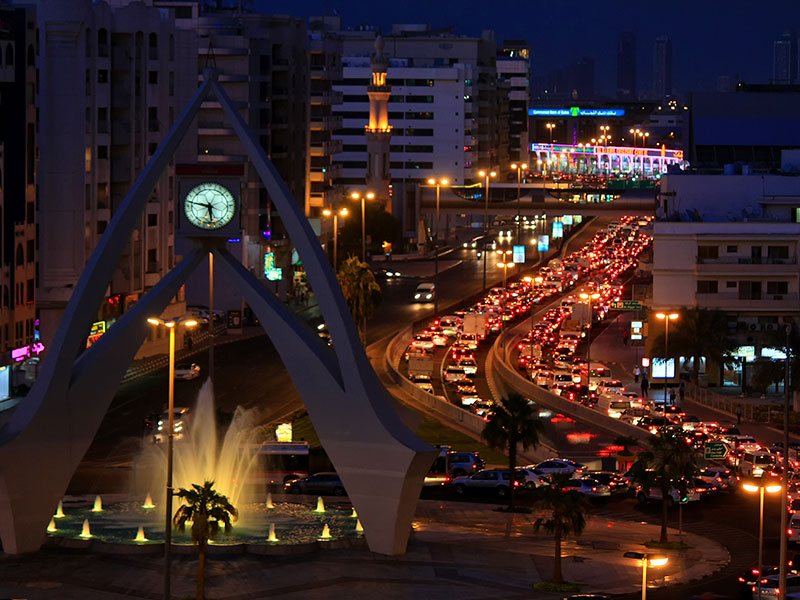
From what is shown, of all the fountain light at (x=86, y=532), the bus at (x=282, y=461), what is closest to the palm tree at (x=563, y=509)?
the fountain light at (x=86, y=532)

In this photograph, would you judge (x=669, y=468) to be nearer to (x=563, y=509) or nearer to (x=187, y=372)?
(x=563, y=509)

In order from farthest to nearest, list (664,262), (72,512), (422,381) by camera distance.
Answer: (664,262) → (422,381) → (72,512)

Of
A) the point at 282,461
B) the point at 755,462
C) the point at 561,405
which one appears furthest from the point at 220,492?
the point at 561,405

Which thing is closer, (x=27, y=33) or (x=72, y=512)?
(x=72, y=512)

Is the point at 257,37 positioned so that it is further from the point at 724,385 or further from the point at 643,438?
the point at 643,438

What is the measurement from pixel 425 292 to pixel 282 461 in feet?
203

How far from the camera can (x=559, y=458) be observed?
7119 centimetres

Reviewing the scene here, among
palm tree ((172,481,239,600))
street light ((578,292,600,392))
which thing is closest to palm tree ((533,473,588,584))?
palm tree ((172,481,239,600))

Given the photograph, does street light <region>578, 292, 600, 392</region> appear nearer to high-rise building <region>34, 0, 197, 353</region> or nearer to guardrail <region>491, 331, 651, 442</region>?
guardrail <region>491, 331, 651, 442</region>

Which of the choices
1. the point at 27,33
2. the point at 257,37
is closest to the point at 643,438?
the point at 27,33

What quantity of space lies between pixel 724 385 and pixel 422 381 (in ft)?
52.4

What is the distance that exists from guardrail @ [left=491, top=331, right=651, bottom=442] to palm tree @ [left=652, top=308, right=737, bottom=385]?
8.07 meters

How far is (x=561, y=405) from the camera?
275 ft

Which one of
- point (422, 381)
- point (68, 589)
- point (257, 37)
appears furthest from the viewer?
point (257, 37)
